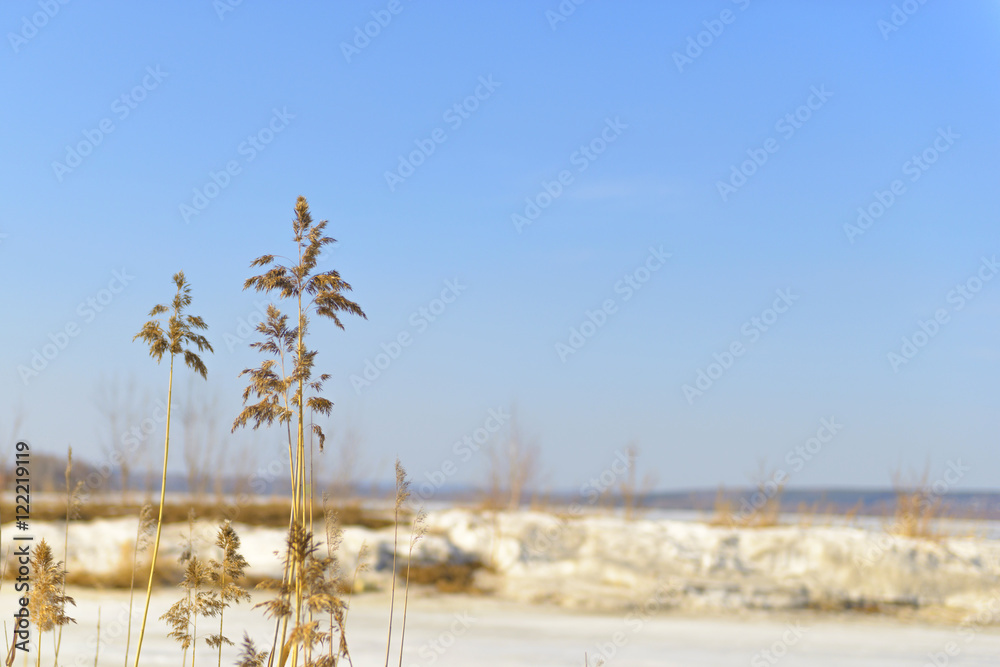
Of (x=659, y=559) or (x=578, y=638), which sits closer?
(x=578, y=638)

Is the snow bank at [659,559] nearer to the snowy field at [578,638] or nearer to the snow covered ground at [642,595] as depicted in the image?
the snow covered ground at [642,595]

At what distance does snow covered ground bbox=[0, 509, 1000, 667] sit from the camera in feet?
32.3

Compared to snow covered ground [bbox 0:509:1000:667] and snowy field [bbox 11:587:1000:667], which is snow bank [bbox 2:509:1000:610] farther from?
snowy field [bbox 11:587:1000:667]

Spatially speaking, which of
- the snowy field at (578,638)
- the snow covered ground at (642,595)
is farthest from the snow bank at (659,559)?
the snowy field at (578,638)

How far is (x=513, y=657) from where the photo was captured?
918cm

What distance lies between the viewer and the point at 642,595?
13812mm

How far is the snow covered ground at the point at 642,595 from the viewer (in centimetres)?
984

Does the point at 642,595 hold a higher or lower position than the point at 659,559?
lower

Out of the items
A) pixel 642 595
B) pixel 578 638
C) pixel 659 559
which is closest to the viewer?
pixel 578 638

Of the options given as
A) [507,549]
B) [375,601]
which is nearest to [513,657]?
[375,601]

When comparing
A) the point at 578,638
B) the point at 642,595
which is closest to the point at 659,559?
the point at 642,595

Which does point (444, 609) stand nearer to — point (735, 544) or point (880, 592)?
point (735, 544)

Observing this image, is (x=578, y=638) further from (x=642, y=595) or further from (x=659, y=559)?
(x=659, y=559)

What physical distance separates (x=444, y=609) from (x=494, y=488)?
257 inches
